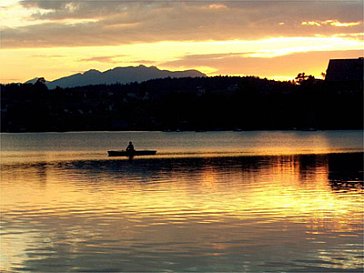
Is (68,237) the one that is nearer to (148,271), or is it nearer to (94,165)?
(148,271)

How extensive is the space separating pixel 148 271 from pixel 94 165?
53.8m

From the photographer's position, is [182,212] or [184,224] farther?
[182,212]

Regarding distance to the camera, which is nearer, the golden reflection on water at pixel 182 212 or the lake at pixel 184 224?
the lake at pixel 184 224

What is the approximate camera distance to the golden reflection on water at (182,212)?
90.6 ft

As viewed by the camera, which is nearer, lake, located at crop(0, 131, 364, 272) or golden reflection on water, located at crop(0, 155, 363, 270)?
lake, located at crop(0, 131, 364, 272)

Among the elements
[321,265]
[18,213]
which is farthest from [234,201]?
[321,265]

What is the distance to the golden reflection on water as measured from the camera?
90.6 ft

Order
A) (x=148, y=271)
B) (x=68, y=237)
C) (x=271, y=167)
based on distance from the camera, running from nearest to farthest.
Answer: (x=148, y=271), (x=68, y=237), (x=271, y=167)

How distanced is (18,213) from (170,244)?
11.6 meters

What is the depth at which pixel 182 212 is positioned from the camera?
35.6 m

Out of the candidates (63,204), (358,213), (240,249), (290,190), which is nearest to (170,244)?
(240,249)

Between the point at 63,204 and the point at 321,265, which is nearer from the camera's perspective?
the point at 321,265

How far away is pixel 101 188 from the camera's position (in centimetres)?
4872

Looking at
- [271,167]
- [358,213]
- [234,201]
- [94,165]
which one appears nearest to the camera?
[358,213]
